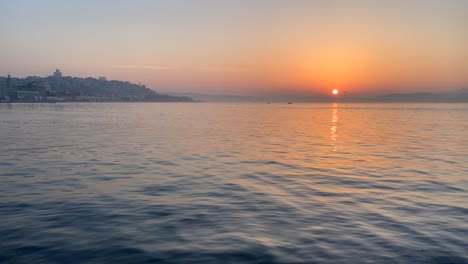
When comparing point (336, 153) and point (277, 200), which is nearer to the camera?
point (277, 200)

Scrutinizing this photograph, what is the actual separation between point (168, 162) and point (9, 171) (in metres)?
10.1

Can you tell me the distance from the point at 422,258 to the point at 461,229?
3.51m

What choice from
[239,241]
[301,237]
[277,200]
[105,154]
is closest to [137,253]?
[239,241]

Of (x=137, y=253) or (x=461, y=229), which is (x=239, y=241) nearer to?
(x=137, y=253)

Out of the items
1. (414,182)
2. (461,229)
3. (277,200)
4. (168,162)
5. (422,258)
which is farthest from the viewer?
(168,162)

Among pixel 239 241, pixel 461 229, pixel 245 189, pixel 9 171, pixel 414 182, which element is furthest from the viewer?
Answer: pixel 9 171

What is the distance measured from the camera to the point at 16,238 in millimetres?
12125

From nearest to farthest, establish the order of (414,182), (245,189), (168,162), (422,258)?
(422,258) → (245,189) → (414,182) → (168,162)

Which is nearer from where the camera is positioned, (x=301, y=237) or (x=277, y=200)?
(x=301, y=237)

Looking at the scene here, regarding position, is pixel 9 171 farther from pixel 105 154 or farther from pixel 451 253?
pixel 451 253

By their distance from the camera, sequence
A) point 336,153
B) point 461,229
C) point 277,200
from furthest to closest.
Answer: point 336,153, point 277,200, point 461,229

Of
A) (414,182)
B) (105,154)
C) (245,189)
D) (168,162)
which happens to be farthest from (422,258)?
(105,154)

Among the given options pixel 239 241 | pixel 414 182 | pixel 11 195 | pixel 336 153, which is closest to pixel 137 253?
pixel 239 241

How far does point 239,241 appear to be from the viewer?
39.7 feet
